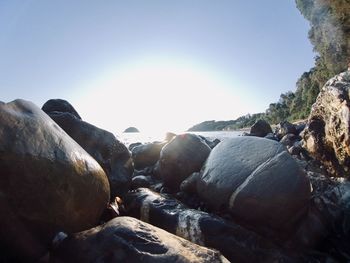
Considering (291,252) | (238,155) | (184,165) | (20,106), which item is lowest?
(291,252)

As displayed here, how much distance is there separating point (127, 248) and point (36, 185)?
1.00 metres

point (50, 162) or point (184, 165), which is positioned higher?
point (50, 162)

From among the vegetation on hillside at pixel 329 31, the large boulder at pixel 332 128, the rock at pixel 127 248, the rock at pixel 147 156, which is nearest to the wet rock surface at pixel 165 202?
the rock at pixel 127 248

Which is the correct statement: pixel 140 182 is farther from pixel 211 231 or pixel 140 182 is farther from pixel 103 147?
pixel 211 231

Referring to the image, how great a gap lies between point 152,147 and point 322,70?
43371 millimetres

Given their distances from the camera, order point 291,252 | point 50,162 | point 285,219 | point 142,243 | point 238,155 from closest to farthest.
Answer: point 142,243 < point 50,162 < point 291,252 < point 285,219 < point 238,155

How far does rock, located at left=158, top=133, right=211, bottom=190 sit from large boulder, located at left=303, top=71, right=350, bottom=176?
2399 millimetres

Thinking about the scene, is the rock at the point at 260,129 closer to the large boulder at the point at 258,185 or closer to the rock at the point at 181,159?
the rock at the point at 181,159

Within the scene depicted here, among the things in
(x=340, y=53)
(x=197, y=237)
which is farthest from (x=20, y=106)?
(x=340, y=53)

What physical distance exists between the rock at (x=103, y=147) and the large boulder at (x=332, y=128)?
378cm

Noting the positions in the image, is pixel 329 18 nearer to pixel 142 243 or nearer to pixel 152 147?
pixel 152 147

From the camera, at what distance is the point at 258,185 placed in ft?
14.3

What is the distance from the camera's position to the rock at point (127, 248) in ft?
8.84

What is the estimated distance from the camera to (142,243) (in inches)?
111
